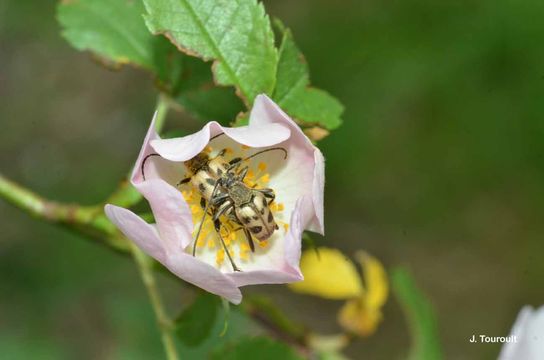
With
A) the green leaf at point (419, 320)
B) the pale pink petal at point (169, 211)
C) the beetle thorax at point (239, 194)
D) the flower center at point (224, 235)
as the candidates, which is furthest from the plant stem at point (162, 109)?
the green leaf at point (419, 320)

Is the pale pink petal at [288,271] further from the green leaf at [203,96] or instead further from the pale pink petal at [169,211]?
the green leaf at [203,96]

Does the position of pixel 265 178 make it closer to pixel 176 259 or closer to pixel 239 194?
pixel 239 194

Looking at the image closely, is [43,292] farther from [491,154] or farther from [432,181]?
[491,154]

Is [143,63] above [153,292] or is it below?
above

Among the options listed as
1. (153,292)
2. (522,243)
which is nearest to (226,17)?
(153,292)

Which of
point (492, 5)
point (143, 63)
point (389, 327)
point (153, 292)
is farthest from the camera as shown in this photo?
point (389, 327)
